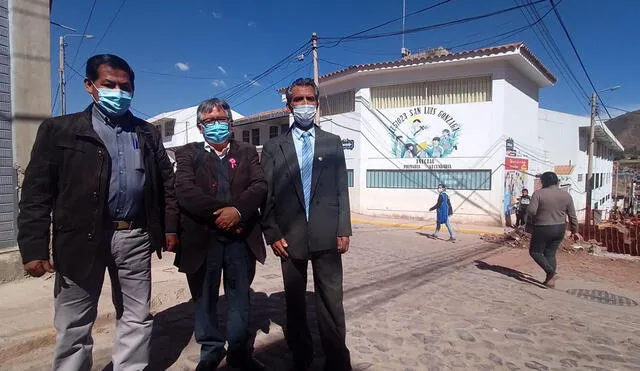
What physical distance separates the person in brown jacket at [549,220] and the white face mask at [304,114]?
4.66 metres

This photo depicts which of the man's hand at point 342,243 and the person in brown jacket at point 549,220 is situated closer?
the man's hand at point 342,243

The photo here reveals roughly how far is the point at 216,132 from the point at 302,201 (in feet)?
2.67

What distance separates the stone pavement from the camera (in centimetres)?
309

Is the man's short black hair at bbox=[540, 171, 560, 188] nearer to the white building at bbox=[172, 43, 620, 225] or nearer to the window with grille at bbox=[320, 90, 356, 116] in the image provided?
the white building at bbox=[172, 43, 620, 225]

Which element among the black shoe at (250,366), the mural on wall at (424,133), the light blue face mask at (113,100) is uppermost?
the mural on wall at (424,133)

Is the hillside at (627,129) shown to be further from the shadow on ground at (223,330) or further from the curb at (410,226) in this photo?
the shadow on ground at (223,330)

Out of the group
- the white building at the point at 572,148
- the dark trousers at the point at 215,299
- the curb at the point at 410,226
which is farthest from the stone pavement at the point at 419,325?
the white building at the point at 572,148

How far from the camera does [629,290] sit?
6.15 meters

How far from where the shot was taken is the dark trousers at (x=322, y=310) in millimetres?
2680

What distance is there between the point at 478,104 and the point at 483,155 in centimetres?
198

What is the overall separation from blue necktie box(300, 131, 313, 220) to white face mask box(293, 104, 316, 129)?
0.25 ft

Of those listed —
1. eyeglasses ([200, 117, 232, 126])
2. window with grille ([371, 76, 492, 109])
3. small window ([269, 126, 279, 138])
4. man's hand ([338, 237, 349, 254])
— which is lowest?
man's hand ([338, 237, 349, 254])

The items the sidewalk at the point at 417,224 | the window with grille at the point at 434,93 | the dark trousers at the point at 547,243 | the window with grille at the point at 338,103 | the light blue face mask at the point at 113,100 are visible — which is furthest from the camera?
the window with grille at the point at 338,103

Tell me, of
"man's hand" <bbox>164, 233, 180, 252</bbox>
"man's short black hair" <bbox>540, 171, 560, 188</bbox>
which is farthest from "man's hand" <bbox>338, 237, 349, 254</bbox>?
"man's short black hair" <bbox>540, 171, 560, 188</bbox>
